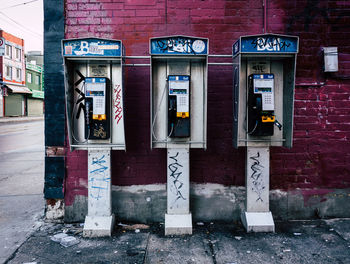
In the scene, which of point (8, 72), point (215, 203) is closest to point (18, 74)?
point (8, 72)

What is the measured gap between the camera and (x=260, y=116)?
3473 millimetres

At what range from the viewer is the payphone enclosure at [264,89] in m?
3.36

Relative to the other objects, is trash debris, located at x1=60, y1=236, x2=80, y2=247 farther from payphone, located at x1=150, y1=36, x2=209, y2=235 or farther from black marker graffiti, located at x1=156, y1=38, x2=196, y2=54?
black marker graffiti, located at x1=156, y1=38, x2=196, y2=54

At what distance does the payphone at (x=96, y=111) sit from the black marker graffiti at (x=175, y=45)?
51 cm

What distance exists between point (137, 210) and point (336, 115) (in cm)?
326

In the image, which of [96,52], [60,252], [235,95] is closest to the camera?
[60,252]

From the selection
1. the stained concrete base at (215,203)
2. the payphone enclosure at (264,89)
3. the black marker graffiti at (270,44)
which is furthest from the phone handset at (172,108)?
the black marker graffiti at (270,44)

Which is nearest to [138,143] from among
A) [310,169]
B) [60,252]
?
[60,252]

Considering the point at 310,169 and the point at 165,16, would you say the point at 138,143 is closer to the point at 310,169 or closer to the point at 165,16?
the point at 165,16

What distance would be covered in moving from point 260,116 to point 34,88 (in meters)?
34.8

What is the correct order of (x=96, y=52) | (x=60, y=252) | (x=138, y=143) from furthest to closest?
(x=138, y=143) < (x=96, y=52) < (x=60, y=252)

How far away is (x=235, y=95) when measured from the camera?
365 cm

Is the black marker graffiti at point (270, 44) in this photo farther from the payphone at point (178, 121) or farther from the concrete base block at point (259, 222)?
the concrete base block at point (259, 222)

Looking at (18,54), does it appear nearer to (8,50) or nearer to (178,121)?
(8,50)
